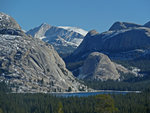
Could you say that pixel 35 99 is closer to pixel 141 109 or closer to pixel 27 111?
pixel 27 111

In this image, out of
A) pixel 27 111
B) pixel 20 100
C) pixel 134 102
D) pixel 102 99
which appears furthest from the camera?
pixel 20 100

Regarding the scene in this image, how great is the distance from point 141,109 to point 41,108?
44.9 m

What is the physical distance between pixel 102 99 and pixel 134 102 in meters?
49.9

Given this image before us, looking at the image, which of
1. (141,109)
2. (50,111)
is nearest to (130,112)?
(141,109)

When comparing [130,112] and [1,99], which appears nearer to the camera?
[130,112]

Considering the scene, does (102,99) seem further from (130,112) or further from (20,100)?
(20,100)

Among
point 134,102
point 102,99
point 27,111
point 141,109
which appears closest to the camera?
point 102,99

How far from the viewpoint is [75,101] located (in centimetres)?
17025

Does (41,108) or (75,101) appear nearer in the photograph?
(41,108)

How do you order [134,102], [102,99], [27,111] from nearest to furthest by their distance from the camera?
[102,99]
[27,111]
[134,102]

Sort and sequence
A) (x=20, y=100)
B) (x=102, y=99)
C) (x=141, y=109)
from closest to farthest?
(x=102, y=99) → (x=141, y=109) → (x=20, y=100)

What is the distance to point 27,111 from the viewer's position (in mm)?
151000

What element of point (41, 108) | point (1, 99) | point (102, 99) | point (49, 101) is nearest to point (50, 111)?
point (41, 108)

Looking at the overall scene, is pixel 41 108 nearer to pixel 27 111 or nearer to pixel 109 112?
pixel 27 111
